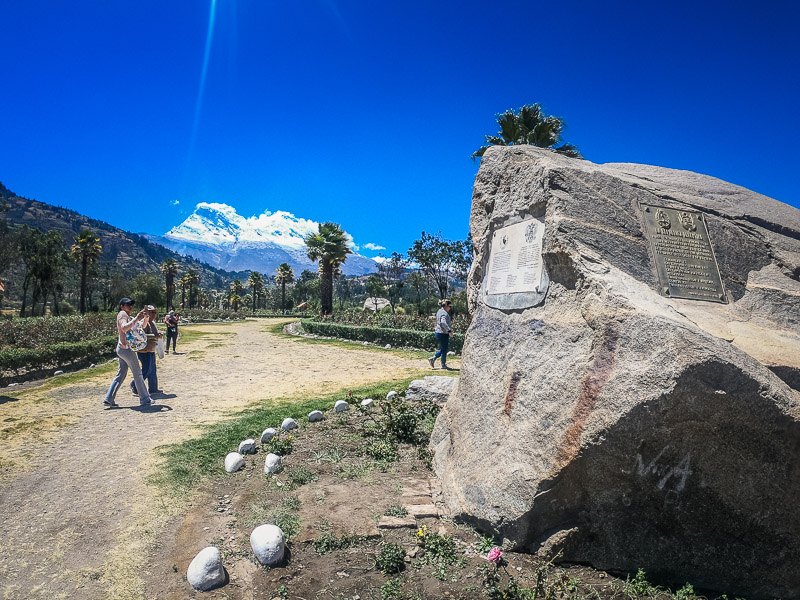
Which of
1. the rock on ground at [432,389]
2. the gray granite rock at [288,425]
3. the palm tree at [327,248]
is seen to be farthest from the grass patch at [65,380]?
the palm tree at [327,248]

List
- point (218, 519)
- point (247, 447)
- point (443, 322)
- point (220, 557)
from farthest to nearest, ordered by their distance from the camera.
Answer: point (443, 322) → point (247, 447) → point (218, 519) → point (220, 557)

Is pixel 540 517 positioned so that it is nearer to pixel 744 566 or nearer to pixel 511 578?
pixel 511 578

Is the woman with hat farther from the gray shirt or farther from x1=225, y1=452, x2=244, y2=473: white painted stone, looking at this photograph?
the gray shirt

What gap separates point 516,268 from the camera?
455 centimetres

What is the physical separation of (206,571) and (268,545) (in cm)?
43

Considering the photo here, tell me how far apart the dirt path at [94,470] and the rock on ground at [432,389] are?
2581 millimetres

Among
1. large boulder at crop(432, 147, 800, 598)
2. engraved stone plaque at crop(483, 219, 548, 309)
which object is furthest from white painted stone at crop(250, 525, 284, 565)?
engraved stone plaque at crop(483, 219, 548, 309)

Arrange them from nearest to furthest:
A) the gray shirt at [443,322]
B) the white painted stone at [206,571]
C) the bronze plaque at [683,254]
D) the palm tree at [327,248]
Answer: the white painted stone at [206,571] → the bronze plaque at [683,254] → the gray shirt at [443,322] → the palm tree at [327,248]

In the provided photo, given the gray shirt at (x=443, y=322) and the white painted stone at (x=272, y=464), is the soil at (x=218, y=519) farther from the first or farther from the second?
the gray shirt at (x=443, y=322)

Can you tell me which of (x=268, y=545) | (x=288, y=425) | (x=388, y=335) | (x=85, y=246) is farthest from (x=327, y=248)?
(x=268, y=545)

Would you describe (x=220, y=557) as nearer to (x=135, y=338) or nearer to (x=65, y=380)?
(x=135, y=338)

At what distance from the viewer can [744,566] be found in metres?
3.10

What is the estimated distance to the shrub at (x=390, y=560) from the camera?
3.21 meters

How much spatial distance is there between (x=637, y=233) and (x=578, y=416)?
2.00 m
